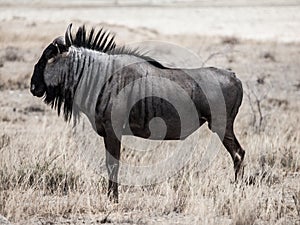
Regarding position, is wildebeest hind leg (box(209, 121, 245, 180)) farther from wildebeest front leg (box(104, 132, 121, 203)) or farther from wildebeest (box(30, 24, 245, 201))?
wildebeest front leg (box(104, 132, 121, 203))

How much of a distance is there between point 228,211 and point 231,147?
1.58m

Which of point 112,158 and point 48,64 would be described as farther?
point 48,64

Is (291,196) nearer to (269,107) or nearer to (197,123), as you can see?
(197,123)

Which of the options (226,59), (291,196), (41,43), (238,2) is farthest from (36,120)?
(238,2)

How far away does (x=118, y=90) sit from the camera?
6.93 m

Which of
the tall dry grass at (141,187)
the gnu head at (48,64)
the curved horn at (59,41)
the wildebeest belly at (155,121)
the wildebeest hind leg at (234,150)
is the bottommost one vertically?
the tall dry grass at (141,187)

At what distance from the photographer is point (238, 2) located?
92.9m

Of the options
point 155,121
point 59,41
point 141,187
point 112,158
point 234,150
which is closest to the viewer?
point 112,158

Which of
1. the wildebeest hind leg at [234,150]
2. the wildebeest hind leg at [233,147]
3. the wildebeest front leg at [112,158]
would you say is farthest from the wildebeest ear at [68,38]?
the wildebeest hind leg at [234,150]

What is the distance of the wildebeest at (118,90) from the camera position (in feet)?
22.5

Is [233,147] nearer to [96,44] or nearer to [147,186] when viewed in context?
[147,186]

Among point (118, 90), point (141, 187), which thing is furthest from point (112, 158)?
point (118, 90)

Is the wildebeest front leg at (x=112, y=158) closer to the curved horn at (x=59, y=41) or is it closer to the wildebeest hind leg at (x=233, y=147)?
the curved horn at (x=59, y=41)

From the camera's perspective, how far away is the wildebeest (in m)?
6.87
